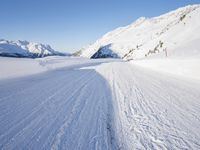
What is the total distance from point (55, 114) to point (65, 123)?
1.05m

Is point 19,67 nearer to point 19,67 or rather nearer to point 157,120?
point 19,67

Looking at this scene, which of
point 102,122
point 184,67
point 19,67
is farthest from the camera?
point 19,67

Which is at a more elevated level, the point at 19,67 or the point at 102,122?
the point at 102,122

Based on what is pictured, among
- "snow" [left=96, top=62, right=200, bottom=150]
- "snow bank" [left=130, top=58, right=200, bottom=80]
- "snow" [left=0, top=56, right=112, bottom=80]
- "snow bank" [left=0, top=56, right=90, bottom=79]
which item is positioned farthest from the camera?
"snow bank" [left=0, top=56, right=90, bottom=79]

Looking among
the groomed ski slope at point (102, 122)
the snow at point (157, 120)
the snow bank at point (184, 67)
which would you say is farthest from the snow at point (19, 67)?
the snow at point (157, 120)

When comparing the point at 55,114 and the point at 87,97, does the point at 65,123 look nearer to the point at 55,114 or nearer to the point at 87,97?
the point at 55,114

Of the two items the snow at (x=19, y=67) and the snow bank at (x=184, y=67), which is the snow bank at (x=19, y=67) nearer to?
the snow at (x=19, y=67)

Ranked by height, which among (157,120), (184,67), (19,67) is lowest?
(19,67)

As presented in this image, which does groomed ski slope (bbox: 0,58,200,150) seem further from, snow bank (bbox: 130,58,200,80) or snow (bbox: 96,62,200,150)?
snow bank (bbox: 130,58,200,80)

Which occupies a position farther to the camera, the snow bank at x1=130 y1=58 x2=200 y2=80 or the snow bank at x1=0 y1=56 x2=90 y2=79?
the snow bank at x1=0 y1=56 x2=90 y2=79

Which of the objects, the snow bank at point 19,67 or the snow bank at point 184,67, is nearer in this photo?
the snow bank at point 184,67

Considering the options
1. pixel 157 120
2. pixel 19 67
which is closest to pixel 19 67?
pixel 19 67

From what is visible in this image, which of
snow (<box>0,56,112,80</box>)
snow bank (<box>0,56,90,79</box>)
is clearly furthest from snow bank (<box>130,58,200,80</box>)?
snow bank (<box>0,56,90,79</box>)

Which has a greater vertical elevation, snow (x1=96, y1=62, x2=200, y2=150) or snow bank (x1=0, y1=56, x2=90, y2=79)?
snow (x1=96, y1=62, x2=200, y2=150)
